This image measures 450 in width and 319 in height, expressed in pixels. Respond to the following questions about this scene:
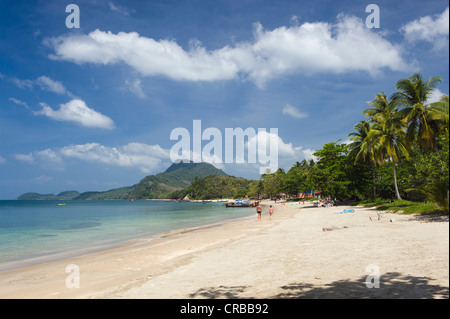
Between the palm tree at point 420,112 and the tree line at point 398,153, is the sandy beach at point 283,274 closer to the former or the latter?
the tree line at point 398,153

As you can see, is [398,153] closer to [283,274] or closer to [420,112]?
[420,112]

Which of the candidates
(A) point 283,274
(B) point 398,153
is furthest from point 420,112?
(A) point 283,274

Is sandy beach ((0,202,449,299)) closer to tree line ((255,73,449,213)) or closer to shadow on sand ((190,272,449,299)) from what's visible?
shadow on sand ((190,272,449,299))

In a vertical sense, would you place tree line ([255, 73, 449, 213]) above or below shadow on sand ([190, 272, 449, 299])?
above

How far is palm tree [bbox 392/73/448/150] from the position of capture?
25.4 meters

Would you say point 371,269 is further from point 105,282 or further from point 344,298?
point 105,282

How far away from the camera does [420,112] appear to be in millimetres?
25812

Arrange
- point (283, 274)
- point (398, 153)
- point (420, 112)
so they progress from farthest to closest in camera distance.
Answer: point (398, 153)
point (420, 112)
point (283, 274)

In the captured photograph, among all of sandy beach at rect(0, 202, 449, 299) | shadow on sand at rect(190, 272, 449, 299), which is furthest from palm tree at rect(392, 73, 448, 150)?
shadow on sand at rect(190, 272, 449, 299)

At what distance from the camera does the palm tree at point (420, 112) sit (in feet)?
83.2

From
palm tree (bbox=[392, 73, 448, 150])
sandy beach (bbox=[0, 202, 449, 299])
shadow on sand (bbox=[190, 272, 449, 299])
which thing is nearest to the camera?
shadow on sand (bbox=[190, 272, 449, 299])
